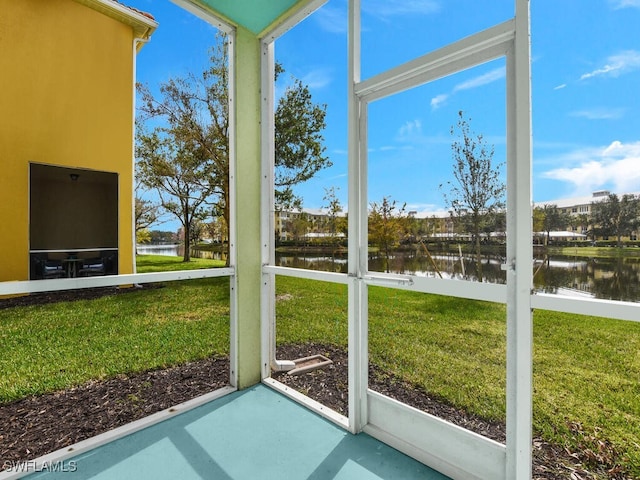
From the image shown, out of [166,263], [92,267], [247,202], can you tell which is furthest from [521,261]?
[92,267]

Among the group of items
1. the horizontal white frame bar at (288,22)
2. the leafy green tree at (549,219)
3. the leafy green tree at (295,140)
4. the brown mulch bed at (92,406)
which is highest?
the horizontal white frame bar at (288,22)

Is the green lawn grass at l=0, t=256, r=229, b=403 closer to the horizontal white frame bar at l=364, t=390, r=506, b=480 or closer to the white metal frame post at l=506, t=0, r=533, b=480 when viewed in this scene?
the horizontal white frame bar at l=364, t=390, r=506, b=480

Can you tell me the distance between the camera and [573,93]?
3.95ft

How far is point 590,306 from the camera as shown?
1111 millimetres

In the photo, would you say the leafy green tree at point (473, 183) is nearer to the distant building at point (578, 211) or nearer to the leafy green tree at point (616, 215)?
the distant building at point (578, 211)

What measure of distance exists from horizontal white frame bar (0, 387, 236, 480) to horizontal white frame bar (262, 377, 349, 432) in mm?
304

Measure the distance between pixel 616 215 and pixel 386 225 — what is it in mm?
947

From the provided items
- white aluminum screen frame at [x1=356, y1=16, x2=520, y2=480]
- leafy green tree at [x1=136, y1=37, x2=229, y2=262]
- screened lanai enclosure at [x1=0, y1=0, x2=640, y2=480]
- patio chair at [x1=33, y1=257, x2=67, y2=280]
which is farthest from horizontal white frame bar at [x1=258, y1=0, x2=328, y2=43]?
patio chair at [x1=33, y1=257, x2=67, y2=280]

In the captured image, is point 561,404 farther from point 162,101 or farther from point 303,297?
point 162,101

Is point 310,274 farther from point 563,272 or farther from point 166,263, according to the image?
point 563,272

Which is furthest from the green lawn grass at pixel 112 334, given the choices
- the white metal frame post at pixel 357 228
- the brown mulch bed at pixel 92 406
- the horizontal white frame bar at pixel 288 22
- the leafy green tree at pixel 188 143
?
the horizontal white frame bar at pixel 288 22

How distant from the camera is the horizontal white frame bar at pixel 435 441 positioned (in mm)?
1365

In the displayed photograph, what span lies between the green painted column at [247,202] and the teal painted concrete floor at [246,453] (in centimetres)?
45

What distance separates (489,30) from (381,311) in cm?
160
